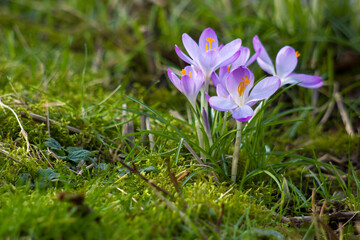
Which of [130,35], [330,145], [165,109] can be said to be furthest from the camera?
[130,35]

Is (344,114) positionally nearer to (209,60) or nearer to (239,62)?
(239,62)

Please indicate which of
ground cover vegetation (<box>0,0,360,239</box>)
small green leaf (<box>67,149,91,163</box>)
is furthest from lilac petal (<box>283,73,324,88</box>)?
small green leaf (<box>67,149,91,163</box>)

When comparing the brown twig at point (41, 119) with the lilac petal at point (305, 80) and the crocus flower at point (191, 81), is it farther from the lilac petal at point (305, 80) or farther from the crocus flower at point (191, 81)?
the lilac petal at point (305, 80)

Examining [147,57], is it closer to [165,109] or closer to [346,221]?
[165,109]

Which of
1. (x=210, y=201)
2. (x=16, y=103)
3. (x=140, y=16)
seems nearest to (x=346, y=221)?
(x=210, y=201)

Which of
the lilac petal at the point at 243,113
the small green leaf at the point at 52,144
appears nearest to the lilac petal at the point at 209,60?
the lilac petal at the point at 243,113

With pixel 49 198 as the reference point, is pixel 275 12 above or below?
above
